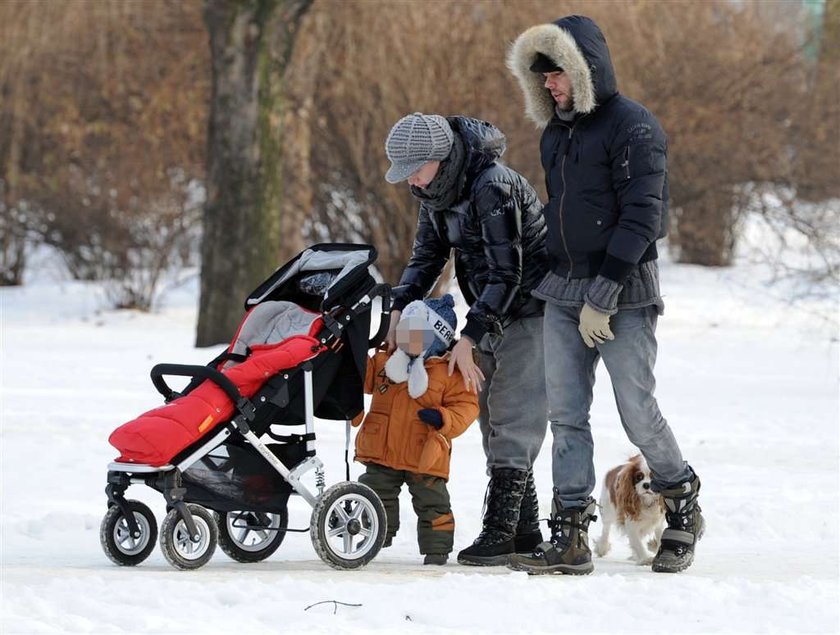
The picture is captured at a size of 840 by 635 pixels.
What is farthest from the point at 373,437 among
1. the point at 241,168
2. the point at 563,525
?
the point at 241,168

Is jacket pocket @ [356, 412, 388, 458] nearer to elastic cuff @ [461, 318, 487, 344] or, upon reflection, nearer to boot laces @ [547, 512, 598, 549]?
elastic cuff @ [461, 318, 487, 344]

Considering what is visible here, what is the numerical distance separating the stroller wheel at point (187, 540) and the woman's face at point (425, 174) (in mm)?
1516

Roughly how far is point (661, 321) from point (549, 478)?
10.2 metres

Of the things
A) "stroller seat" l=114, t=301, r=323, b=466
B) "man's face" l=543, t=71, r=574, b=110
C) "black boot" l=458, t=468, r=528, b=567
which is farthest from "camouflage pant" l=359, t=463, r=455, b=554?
"man's face" l=543, t=71, r=574, b=110

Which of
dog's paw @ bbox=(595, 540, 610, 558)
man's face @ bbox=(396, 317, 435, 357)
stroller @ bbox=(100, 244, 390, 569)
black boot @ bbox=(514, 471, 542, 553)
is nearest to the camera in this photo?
stroller @ bbox=(100, 244, 390, 569)

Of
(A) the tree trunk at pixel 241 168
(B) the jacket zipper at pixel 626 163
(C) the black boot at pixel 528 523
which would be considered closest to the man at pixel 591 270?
(B) the jacket zipper at pixel 626 163

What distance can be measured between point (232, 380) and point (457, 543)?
1512 mm

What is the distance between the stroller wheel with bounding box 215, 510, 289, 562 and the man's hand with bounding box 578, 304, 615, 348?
1454 mm

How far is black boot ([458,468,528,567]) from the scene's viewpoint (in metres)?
6.04

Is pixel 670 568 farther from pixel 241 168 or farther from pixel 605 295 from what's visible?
pixel 241 168

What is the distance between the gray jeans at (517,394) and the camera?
20.0 ft

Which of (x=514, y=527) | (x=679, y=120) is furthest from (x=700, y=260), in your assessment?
(x=514, y=527)

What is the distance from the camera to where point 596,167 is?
557 centimetres

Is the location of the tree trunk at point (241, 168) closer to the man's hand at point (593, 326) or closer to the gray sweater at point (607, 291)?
the gray sweater at point (607, 291)
